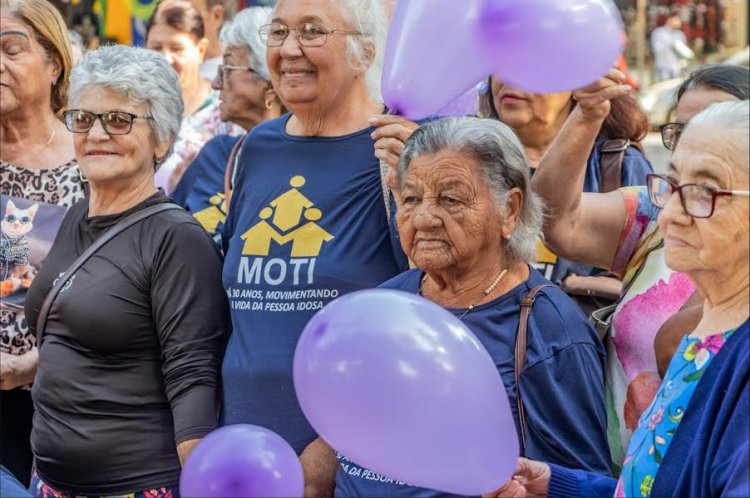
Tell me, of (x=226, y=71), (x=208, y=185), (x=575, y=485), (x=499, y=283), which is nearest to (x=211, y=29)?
(x=226, y=71)

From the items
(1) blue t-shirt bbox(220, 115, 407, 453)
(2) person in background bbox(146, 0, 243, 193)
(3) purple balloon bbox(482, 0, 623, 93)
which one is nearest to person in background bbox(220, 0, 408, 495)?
(1) blue t-shirt bbox(220, 115, 407, 453)

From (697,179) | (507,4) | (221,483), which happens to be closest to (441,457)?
(221,483)

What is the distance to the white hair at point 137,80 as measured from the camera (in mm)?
3441

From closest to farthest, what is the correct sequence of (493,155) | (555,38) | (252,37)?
(555,38) → (493,155) → (252,37)

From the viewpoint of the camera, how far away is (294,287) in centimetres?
327

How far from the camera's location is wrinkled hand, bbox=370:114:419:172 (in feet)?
10.1

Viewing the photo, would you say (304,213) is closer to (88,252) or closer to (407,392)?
(88,252)

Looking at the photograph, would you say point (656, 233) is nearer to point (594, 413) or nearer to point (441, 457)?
point (594, 413)

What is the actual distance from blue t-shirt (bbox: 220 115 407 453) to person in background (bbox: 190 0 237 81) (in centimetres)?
278

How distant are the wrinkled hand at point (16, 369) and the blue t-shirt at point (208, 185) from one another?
0.84 meters

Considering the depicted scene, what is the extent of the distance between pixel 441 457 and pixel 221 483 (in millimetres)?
509

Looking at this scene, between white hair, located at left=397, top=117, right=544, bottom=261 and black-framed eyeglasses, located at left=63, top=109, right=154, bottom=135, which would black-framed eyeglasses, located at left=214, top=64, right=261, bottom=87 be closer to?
black-framed eyeglasses, located at left=63, top=109, right=154, bottom=135

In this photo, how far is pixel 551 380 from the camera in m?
2.73

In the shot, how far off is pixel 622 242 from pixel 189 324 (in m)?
1.24
